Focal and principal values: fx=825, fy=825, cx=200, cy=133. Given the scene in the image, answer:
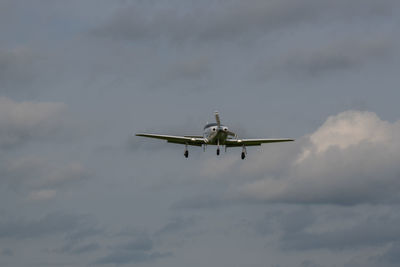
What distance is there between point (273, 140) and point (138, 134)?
19.6 m

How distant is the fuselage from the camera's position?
108812 millimetres

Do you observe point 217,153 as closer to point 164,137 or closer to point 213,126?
point 213,126

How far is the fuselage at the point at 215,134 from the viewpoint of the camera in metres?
109

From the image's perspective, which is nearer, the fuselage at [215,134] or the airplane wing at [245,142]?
the fuselage at [215,134]

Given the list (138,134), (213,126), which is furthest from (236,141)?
(138,134)

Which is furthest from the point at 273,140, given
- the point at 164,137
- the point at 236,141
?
the point at 164,137

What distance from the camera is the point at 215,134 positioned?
359 ft

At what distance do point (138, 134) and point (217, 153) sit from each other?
12.1m

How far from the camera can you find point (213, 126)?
361ft

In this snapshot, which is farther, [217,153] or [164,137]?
[164,137]

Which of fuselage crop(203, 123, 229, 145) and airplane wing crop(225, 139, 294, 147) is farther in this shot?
airplane wing crop(225, 139, 294, 147)

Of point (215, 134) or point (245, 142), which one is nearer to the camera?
point (215, 134)

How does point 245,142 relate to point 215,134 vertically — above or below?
above

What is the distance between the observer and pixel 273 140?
117625mm
